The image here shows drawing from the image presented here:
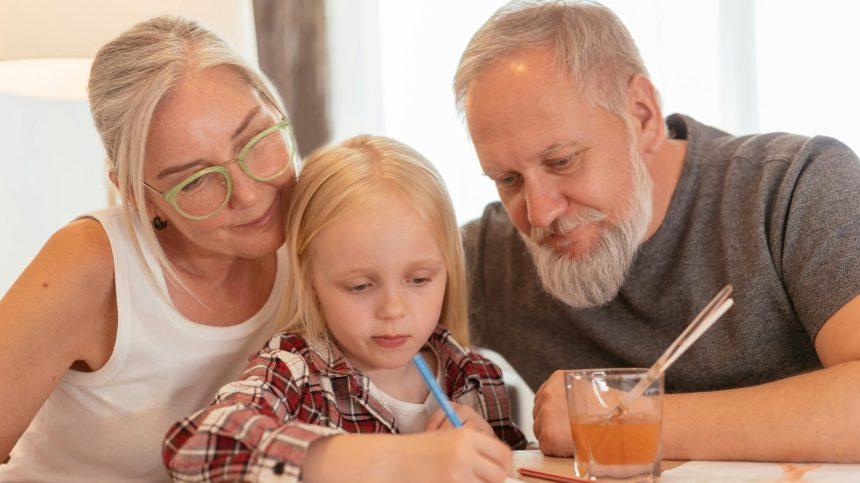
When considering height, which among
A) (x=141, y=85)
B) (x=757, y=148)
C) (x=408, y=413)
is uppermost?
(x=141, y=85)

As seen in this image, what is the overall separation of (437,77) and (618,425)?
2.44 meters

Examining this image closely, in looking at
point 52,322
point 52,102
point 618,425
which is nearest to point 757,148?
point 618,425

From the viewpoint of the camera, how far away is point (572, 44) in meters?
1.92

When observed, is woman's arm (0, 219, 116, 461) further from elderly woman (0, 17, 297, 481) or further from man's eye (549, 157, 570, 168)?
man's eye (549, 157, 570, 168)

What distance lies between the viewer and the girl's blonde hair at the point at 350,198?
5.50 ft

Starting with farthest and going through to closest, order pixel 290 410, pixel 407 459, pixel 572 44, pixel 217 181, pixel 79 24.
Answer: pixel 79 24 < pixel 572 44 < pixel 217 181 < pixel 290 410 < pixel 407 459

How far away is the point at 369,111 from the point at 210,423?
2400 mm

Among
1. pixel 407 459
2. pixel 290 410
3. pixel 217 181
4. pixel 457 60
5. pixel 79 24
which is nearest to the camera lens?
pixel 407 459

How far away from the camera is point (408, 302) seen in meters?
1.64

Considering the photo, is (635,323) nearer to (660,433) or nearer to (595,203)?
(595,203)

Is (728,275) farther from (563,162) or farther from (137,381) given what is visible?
(137,381)

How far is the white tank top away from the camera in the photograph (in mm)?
1801

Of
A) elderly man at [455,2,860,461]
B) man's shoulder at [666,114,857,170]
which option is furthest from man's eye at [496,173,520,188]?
man's shoulder at [666,114,857,170]

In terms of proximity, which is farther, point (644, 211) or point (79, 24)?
point (79, 24)
